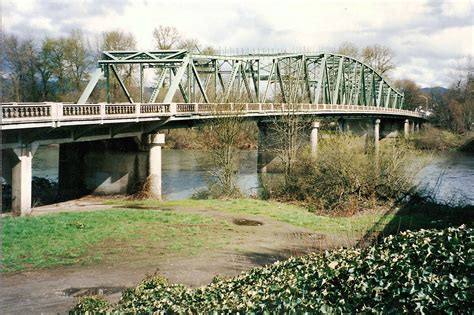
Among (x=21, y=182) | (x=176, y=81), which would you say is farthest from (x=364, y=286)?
(x=176, y=81)

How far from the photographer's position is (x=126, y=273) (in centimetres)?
1362

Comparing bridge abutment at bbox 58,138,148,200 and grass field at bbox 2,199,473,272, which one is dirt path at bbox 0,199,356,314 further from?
bridge abutment at bbox 58,138,148,200

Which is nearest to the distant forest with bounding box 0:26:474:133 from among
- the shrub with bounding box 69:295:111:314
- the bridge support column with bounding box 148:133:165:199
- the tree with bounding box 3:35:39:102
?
the tree with bounding box 3:35:39:102

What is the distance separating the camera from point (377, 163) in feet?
92.8

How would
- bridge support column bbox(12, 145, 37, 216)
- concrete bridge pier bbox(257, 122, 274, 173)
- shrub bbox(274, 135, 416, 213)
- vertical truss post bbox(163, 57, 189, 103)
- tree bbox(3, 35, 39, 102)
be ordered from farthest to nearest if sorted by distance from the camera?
tree bbox(3, 35, 39, 102)
concrete bridge pier bbox(257, 122, 274, 173)
vertical truss post bbox(163, 57, 189, 103)
shrub bbox(274, 135, 416, 213)
bridge support column bbox(12, 145, 37, 216)

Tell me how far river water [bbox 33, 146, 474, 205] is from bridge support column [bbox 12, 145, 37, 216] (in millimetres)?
13501

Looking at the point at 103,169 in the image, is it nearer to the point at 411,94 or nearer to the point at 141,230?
the point at 141,230

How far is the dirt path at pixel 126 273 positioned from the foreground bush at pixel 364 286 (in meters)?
3.40

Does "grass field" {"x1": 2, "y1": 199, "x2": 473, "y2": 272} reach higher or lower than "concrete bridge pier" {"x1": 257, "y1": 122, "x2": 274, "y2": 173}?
lower

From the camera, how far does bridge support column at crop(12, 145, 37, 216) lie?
2181 centimetres

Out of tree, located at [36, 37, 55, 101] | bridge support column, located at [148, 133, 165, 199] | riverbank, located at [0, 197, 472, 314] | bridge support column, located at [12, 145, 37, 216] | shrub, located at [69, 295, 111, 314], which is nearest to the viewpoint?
shrub, located at [69, 295, 111, 314]

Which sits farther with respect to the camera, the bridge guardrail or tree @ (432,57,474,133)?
tree @ (432,57,474,133)

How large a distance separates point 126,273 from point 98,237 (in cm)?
461

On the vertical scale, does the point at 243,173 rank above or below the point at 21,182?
below
